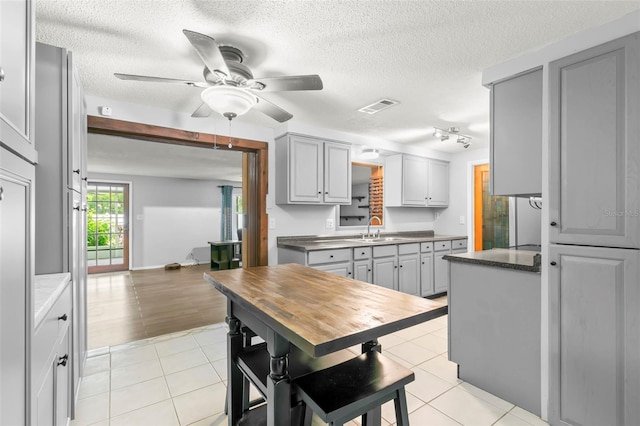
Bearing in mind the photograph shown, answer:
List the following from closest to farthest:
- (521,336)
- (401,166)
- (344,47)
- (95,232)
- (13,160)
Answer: (13,160) → (521,336) → (344,47) → (401,166) → (95,232)

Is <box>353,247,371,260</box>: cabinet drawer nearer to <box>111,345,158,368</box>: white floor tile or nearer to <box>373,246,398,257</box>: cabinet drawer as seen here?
<box>373,246,398,257</box>: cabinet drawer

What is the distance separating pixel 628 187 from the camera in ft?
4.96

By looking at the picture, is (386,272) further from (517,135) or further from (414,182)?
(517,135)

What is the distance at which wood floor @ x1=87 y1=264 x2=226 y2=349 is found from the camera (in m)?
3.32

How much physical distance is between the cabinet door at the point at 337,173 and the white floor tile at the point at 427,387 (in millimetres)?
2171

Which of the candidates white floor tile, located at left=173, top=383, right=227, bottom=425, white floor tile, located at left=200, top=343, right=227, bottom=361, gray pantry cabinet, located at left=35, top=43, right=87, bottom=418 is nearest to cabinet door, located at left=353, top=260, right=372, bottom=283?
white floor tile, located at left=200, top=343, right=227, bottom=361

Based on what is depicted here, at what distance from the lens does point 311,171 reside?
3734mm

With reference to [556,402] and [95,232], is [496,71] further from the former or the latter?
[95,232]

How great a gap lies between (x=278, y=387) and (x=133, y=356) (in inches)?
86.3

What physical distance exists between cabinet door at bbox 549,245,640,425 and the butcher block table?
97 cm

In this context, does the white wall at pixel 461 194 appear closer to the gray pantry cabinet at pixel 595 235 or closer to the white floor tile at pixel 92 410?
the gray pantry cabinet at pixel 595 235

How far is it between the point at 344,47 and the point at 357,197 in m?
2.90

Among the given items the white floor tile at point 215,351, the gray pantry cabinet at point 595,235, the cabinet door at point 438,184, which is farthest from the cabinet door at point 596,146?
the cabinet door at point 438,184

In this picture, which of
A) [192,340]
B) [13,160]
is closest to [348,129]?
[192,340]
